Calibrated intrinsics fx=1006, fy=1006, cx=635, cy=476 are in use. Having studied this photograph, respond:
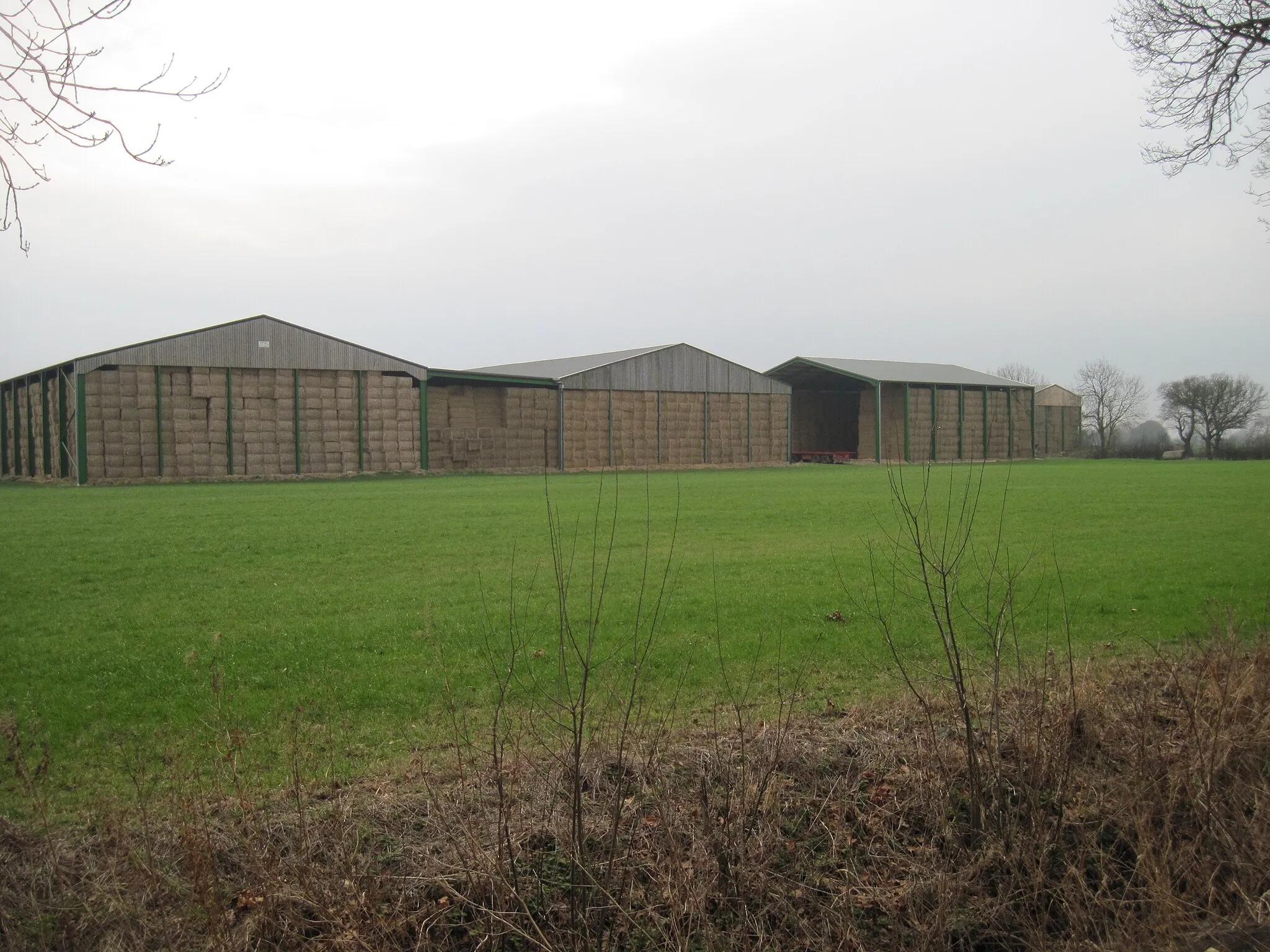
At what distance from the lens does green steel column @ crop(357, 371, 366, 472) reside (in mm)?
38875

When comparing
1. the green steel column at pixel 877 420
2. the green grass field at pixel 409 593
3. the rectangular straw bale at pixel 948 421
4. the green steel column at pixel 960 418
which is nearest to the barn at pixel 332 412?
the green steel column at pixel 877 420

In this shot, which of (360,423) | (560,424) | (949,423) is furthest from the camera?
(949,423)

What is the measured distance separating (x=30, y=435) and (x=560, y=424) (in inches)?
813

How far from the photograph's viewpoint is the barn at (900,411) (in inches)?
2177

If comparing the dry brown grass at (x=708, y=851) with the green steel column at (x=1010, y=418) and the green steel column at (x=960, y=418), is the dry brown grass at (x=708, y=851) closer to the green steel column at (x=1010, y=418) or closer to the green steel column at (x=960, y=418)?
the green steel column at (x=960, y=418)

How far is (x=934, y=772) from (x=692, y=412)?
140 feet

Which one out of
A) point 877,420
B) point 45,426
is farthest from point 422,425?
point 877,420

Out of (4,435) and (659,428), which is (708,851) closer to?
(659,428)

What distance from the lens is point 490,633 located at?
9.33 metres

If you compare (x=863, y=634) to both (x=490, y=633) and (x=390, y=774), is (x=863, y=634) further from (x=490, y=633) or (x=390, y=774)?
(x=390, y=774)

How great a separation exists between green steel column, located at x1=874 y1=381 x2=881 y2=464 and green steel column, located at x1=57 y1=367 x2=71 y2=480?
37680 mm

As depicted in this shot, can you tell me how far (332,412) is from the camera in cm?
3825

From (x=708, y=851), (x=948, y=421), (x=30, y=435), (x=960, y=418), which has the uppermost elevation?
(x=960, y=418)

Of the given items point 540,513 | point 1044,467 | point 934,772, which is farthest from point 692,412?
point 934,772
